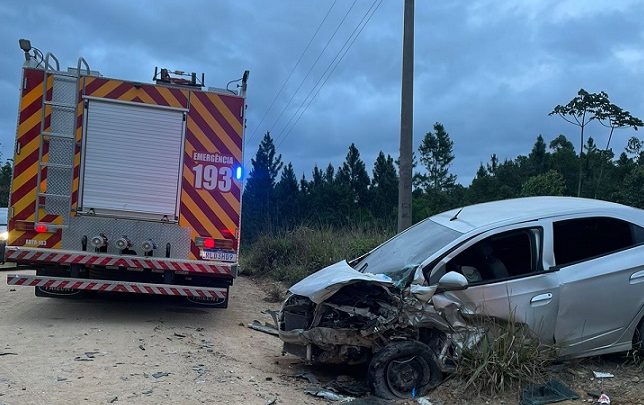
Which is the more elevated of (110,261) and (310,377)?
(110,261)

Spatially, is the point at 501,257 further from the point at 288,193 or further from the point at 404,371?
the point at 288,193

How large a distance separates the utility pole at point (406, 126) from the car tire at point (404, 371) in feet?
17.2

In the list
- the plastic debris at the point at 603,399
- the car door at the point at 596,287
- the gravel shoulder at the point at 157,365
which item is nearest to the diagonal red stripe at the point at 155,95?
the gravel shoulder at the point at 157,365

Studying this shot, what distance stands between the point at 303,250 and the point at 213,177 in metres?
6.33

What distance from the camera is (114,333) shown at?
7.00m

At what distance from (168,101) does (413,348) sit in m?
4.95

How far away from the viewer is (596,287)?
5.41m

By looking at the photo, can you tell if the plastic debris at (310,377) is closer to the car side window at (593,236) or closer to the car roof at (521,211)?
the car roof at (521,211)

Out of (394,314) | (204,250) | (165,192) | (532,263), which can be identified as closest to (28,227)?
(165,192)

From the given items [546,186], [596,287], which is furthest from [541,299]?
[546,186]

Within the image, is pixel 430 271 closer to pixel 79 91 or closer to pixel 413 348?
pixel 413 348

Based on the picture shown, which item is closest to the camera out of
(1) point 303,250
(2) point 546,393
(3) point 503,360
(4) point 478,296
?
(2) point 546,393

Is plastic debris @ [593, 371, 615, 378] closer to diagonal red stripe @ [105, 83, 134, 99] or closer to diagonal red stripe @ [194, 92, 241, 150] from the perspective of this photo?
diagonal red stripe @ [194, 92, 241, 150]

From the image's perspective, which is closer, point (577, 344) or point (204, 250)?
point (577, 344)
